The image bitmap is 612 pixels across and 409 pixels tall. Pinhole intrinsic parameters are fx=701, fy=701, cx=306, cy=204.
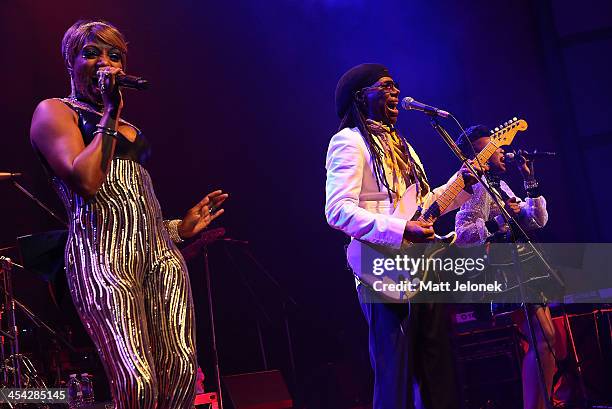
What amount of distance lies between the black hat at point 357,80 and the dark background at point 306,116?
333 centimetres

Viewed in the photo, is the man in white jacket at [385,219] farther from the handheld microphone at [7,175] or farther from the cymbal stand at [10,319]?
the cymbal stand at [10,319]

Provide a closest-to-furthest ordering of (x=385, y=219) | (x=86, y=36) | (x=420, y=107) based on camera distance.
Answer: (x=86, y=36), (x=385, y=219), (x=420, y=107)

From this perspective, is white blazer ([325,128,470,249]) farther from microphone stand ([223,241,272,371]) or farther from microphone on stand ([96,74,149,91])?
microphone stand ([223,241,272,371])

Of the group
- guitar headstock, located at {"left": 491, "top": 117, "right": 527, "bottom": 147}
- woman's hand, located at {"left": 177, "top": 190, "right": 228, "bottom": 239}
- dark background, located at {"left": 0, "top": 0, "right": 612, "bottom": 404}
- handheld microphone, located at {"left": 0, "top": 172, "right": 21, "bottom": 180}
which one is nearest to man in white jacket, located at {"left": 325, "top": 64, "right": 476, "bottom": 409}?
woman's hand, located at {"left": 177, "top": 190, "right": 228, "bottom": 239}

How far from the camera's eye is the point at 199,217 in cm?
265

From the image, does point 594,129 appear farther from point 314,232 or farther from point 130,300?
point 130,300

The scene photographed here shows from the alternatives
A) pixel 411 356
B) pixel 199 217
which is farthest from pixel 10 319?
pixel 411 356

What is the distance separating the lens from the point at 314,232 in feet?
23.9

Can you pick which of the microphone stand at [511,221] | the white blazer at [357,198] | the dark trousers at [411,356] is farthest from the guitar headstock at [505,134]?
the dark trousers at [411,356]

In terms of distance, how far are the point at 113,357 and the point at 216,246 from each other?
5.19 m

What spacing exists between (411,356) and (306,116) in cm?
453

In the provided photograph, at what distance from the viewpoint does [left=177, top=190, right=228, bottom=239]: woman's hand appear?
2617mm

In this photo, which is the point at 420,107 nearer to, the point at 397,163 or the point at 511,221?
the point at 397,163

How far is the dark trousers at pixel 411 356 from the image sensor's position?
2869 millimetres
